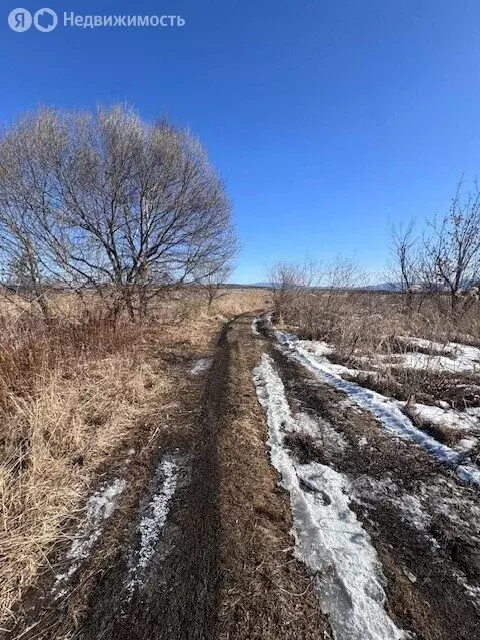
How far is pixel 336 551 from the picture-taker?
220 centimetres

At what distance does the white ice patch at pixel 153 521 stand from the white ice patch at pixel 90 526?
35cm

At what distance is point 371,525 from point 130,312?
31.7 feet

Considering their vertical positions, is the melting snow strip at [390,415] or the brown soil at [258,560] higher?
the melting snow strip at [390,415]

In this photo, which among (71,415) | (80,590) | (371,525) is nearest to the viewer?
(80,590)

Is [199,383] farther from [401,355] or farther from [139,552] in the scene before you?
[401,355]

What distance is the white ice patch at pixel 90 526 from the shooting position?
6.67ft

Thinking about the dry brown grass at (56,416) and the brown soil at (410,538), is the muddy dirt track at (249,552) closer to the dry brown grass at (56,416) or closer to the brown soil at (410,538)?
the brown soil at (410,538)

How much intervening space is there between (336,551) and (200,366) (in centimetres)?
565

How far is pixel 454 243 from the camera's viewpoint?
12.6 metres

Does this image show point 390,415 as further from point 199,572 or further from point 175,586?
point 175,586

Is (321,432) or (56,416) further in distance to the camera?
(321,432)

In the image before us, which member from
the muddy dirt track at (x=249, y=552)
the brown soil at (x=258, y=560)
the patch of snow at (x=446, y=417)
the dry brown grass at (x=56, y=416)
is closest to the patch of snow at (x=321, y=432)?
the muddy dirt track at (x=249, y=552)

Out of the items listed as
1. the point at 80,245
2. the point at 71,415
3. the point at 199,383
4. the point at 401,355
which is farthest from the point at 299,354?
the point at 80,245

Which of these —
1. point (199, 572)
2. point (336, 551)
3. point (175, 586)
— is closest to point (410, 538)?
point (336, 551)
